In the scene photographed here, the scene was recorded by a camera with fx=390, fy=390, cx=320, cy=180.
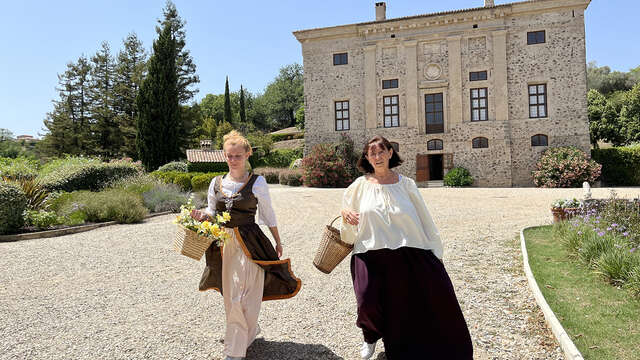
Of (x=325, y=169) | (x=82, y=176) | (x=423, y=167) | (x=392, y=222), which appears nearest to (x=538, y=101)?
(x=423, y=167)

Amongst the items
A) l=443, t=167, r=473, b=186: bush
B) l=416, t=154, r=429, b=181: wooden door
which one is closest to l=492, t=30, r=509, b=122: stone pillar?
l=443, t=167, r=473, b=186: bush

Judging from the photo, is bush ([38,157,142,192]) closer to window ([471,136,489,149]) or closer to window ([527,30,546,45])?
window ([471,136,489,149])

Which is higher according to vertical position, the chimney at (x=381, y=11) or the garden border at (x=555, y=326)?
the chimney at (x=381, y=11)

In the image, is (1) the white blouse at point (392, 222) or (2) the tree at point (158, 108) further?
(2) the tree at point (158, 108)

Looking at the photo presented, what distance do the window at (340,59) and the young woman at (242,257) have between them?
21.7 m

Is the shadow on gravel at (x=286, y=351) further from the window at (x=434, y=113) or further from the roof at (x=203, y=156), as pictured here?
the roof at (x=203, y=156)

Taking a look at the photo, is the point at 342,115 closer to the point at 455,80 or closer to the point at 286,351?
the point at 455,80

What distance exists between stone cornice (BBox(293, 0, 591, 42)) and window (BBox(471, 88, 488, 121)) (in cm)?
387

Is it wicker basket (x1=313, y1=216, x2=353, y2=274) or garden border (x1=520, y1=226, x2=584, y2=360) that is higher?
wicker basket (x1=313, y1=216, x2=353, y2=274)

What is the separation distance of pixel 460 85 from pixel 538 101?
417cm

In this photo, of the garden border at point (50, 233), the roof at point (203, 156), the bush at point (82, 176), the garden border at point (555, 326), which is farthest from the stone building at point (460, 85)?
the garden border at point (555, 326)

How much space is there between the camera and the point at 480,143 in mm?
21844

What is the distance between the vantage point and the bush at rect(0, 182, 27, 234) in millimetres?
8664

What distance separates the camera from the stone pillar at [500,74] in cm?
2125
